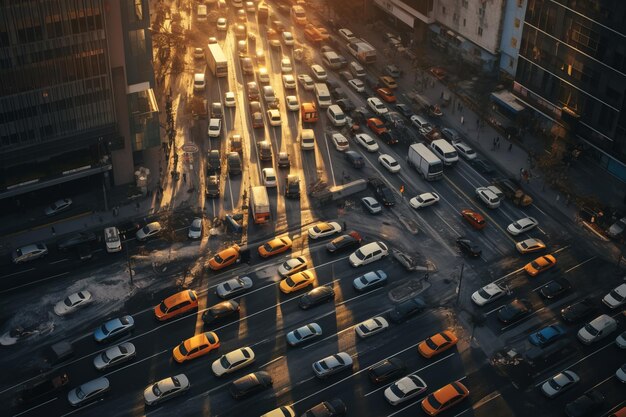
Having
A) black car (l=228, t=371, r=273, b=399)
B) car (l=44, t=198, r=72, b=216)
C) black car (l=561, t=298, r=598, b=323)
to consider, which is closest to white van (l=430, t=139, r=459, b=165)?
black car (l=561, t=298, r=598, b=323)

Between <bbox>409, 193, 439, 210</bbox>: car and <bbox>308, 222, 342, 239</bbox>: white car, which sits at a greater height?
<bbox>409, 193, 439, 210</bbox>: car

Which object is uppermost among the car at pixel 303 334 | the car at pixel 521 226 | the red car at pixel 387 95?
the red car at pixel 387 95

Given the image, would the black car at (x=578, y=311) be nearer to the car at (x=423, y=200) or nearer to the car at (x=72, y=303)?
the car at (x=423, y=200)

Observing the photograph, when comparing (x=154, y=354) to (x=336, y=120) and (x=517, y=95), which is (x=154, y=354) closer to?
(x=336, y=120)

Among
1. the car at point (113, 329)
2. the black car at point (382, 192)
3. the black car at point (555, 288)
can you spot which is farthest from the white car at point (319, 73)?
the car at point (113, 329)

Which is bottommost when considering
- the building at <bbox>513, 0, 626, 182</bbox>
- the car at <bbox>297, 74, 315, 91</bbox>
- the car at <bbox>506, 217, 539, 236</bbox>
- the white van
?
the car at <bbox>506, 217, 539, 236</bbox>

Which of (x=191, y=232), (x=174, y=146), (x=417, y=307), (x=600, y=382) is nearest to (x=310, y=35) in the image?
(x=174, y=146)

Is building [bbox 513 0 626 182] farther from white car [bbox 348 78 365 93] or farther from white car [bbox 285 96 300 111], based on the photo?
white car [bbox 285 96 300 111]
